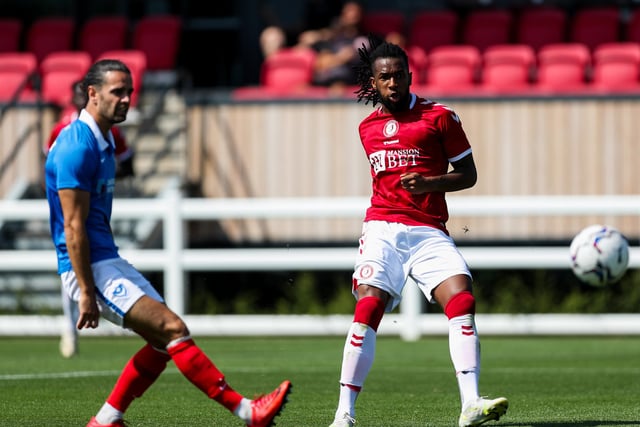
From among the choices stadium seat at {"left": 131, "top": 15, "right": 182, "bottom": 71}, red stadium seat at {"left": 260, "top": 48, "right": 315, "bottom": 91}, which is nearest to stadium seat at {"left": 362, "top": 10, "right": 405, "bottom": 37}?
red stadium seat at {"left": 260, "top": 48, "right": 315, "bottom": 91}

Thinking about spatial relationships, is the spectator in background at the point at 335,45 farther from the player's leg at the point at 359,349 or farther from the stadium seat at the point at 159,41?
the player's leg at the point at 359,349

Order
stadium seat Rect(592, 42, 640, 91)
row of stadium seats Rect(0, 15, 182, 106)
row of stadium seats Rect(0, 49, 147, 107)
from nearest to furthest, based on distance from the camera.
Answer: stadium seat Rect(592, 42, 640, 91), row of stadium seats Rect(0, 49, 147, 107), row of stadium seats Rect(0, 15, 182, 106)

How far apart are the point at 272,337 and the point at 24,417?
738 centimetres

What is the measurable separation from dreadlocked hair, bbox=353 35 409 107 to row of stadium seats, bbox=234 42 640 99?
399 inches

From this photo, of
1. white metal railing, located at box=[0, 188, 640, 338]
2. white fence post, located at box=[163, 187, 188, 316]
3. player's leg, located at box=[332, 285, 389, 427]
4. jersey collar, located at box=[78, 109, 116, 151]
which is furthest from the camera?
white fence post, located at box=[163, 187, 188, 316]

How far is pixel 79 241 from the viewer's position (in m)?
6.50

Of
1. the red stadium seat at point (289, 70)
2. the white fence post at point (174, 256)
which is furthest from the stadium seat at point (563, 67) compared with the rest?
the white fence post at point (174, 256)

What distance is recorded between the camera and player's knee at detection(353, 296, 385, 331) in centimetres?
736

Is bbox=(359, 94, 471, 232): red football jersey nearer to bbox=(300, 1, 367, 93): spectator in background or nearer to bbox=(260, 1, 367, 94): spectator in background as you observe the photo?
bbox=(260, 1, 367, 94): spectator in background

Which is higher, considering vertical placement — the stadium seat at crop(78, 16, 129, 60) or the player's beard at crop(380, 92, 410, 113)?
the stadium seat at crop(78, 16, 129, 60)

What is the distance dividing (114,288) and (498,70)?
13.0 meters

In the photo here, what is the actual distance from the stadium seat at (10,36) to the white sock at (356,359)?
1532 centimetres

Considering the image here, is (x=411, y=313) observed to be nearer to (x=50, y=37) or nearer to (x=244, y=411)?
(x=244, y=411)

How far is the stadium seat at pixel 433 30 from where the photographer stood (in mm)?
20578
